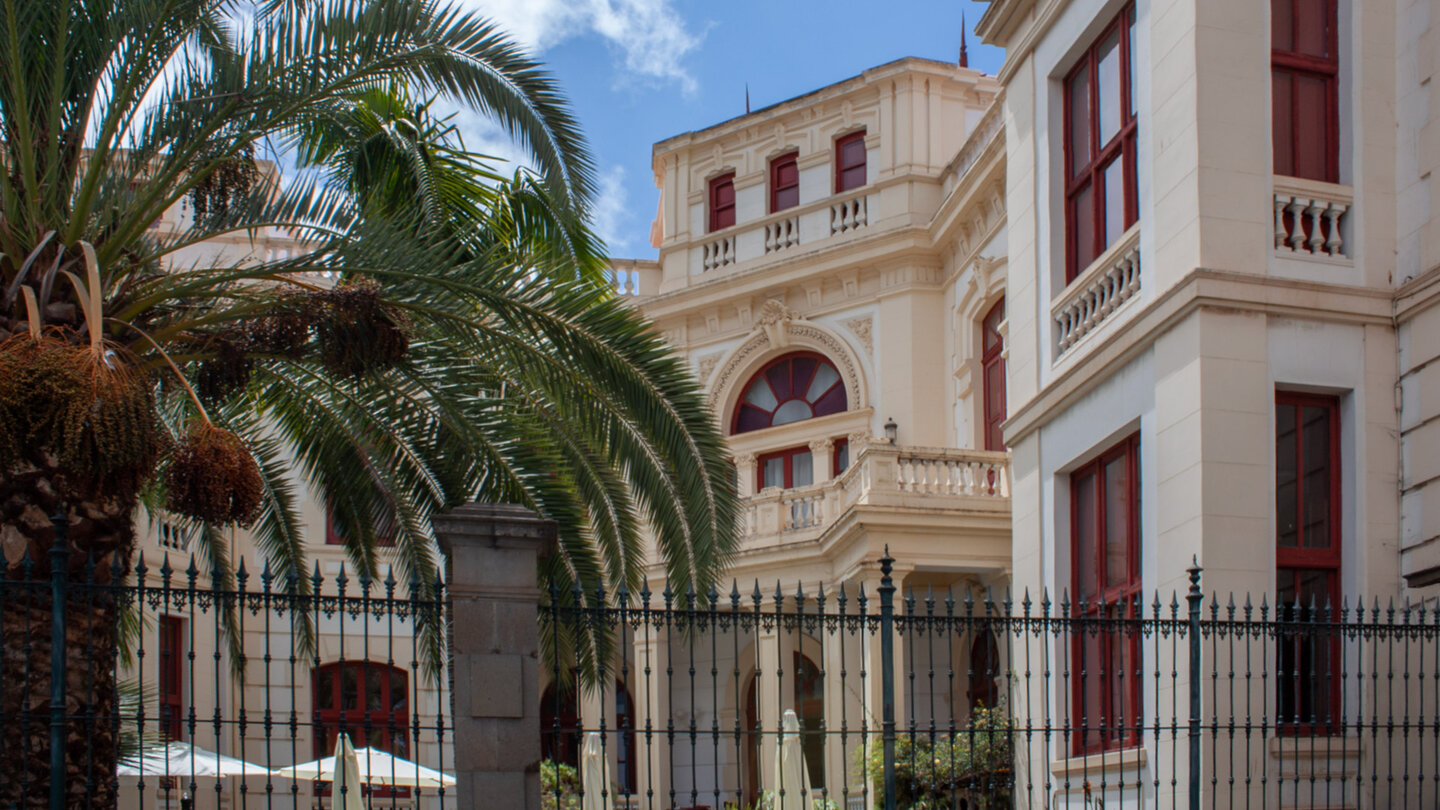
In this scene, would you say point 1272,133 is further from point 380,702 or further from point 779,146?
point 380,702

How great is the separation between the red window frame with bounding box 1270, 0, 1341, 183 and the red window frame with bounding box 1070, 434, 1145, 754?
7.96ft

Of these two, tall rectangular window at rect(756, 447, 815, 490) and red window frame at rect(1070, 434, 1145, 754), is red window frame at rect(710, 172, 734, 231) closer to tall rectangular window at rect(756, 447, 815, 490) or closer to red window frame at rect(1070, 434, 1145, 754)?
tall rectangular window at rect(756, 447, 815, 490)

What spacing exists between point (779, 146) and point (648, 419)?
16.6 m

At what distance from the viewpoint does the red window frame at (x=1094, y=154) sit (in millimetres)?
13422

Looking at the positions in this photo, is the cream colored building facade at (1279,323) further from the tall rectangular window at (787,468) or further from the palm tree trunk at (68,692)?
the tall rectangular window at (787,468)

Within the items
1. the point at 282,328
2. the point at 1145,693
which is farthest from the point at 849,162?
the point at 282,328

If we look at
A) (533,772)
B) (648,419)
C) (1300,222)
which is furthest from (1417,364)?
(533,772)

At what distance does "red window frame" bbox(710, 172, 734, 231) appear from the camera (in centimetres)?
2736

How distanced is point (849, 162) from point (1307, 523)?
14814 mm

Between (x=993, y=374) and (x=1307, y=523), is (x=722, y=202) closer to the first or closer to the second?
(x=993, y=374)

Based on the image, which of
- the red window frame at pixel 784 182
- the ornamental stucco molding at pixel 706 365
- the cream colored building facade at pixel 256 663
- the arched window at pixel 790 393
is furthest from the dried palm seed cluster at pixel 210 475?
the red window frame at pixel 784 182

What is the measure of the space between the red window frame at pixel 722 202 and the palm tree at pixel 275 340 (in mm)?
14415

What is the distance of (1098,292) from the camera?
13.8 meters

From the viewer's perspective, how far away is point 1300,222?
482 inches
